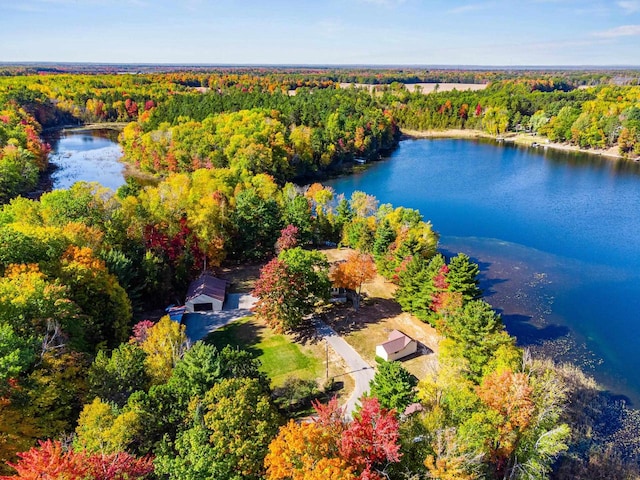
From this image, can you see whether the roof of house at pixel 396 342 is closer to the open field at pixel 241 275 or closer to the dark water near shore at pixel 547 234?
the dark water near shore at pixel 547 234

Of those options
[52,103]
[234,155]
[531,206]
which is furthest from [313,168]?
[52,103]

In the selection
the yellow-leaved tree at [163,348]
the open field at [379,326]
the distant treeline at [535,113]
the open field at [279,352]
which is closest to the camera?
the yellow-leaved tree at [163,348]

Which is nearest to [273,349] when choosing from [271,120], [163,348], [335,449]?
[163,348]

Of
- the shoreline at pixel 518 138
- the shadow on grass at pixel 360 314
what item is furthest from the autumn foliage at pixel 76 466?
the shoreline at pixel 518 138

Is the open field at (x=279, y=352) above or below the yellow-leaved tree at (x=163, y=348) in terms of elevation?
below

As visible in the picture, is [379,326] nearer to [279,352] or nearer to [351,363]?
[351,363]

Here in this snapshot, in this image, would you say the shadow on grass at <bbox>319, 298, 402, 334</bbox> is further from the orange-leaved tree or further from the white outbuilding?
the white outbuilding

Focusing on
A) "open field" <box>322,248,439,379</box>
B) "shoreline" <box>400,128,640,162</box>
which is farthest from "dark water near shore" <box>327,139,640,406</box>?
"open field" <box>322,248,439,379</box>
